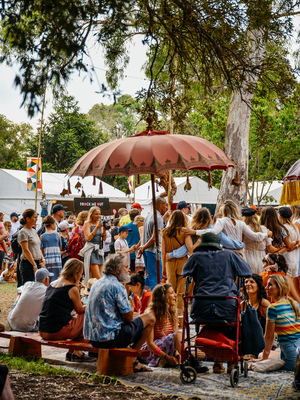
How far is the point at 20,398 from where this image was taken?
461 centimetres

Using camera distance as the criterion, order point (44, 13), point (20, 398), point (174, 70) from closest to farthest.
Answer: point (44, 13)
point (20, 398)
point (174, 70)

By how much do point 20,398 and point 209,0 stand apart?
5.28m

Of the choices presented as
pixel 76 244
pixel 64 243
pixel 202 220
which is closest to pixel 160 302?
pixel 202 220

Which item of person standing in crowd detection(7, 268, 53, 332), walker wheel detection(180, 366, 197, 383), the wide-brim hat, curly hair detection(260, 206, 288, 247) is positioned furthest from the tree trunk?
walker wheel detection(180, 366, 197, 383)

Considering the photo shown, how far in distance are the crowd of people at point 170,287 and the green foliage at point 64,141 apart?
3396cm

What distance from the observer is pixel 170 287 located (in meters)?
5.82

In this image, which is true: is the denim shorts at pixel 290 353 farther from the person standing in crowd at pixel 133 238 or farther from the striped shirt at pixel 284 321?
the person standing in crowd at pixel 133 238

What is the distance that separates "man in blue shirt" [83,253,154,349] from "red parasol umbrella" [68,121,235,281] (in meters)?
1.09

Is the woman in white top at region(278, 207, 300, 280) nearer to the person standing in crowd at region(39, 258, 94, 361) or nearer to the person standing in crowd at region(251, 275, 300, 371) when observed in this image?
the person standing in crowd at region(251, 275, 300, 371)

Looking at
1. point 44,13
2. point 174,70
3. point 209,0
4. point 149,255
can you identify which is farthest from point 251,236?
point 44,13

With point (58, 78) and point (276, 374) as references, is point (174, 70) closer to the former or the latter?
point (58, 78)

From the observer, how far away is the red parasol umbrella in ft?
18.9

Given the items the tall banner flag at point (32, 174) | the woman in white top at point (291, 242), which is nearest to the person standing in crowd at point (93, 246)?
the woman in white top at point (291, 242)

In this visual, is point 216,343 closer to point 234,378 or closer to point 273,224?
point 234,378
